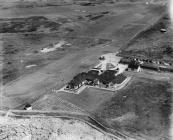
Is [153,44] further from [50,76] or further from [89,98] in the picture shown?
[89,98]

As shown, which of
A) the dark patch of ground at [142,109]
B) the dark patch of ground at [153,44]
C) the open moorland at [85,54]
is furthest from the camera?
the dark patch of ground at [153,44]

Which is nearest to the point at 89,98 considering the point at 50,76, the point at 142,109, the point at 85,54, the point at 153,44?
the point at 142,109

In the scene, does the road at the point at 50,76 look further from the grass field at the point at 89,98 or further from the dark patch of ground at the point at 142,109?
the dark patch of ground at the point at 142,109

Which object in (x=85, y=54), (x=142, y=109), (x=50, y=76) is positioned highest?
(x=85, y=54)

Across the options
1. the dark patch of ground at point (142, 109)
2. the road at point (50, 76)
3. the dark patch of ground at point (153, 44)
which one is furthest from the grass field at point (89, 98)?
the dark patch of ground at point (153, 44)

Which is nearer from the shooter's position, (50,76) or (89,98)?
(89,98)

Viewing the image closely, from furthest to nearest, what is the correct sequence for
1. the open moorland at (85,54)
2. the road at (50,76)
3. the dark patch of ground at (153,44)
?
the dark patch of ground at (153,44)
the road at (50,76)
the open moorland at (85,54)

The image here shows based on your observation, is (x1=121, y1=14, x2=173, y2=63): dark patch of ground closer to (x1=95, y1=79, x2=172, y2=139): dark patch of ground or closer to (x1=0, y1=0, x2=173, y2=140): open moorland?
(x1=0, y1=0, x2=173, y2=140): open moorland

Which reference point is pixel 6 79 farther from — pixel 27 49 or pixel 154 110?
pixel 154 110

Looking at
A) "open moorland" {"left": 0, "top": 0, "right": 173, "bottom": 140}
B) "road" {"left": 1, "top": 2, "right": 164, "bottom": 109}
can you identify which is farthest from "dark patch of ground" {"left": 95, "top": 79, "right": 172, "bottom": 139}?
"road" {"left": 1, "top": 2, "right": 164, "bottom": 109}
